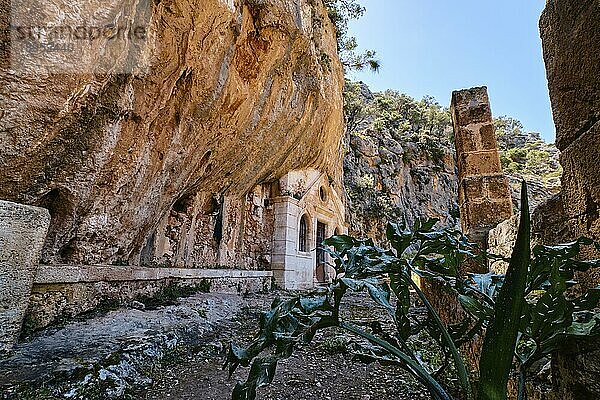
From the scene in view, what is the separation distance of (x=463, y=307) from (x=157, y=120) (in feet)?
14.3

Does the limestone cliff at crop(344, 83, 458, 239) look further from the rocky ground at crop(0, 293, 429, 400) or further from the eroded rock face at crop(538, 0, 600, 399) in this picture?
the eroded rock face at crop(538, 0, 600, 399)

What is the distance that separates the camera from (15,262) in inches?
103

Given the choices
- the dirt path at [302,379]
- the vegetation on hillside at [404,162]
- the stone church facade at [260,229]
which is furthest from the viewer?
the vegetation on hillside at [404,162]

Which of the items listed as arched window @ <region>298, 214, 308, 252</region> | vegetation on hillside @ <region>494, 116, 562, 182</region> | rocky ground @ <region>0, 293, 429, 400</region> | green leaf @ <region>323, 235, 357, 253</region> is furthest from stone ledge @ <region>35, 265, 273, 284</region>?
vegetation on hillside @ <region>494, 116, 562, 182</region>

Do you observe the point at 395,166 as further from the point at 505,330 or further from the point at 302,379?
the point at 505,330

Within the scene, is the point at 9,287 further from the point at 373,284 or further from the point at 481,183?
the point at 481,183

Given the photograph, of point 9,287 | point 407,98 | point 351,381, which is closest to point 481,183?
point 351,381

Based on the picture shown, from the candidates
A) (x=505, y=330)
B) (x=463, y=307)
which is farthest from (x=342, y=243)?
(x=505, y=330)

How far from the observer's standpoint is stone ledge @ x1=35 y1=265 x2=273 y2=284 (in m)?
3.26

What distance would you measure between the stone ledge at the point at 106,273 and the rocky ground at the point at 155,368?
46 cm

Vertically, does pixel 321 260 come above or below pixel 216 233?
below

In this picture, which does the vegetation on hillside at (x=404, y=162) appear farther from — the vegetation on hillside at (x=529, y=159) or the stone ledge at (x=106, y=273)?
the stone ledge at (x=106, y=273)

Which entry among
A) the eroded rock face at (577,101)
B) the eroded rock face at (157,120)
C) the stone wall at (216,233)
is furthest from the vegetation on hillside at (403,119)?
the eroded rock face at (577,101)

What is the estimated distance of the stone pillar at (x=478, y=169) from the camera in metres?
3.38
